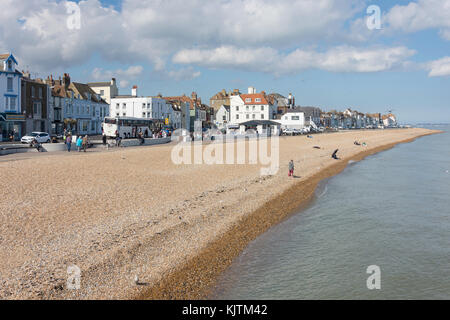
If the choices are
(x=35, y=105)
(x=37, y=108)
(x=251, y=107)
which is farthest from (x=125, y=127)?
(x=251, y=107)

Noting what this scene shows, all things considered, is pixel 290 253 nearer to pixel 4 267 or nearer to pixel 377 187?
pixel 4 267

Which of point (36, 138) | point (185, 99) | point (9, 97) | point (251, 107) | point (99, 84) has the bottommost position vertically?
point (36, 138)

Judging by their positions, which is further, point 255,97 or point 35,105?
point 255,97

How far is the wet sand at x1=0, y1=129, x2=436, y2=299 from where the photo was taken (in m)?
10.4

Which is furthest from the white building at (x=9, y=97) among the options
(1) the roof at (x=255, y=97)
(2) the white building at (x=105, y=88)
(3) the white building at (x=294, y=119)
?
(3) the white building at (x=294, y=119)

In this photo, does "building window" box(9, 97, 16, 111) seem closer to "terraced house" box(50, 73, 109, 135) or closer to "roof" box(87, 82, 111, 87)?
"terraced house" box(50, 73, 109, 135)

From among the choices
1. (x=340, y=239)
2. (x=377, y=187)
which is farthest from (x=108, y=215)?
(x=377, y=187)

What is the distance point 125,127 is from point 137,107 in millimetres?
35592

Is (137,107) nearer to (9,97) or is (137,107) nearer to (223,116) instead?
(223,116)

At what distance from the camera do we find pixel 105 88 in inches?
3615

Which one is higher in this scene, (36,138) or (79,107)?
(79,107)

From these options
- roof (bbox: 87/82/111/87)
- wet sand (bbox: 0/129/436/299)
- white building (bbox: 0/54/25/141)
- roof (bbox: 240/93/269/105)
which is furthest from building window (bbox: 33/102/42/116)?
roof (bbox: 240/93/269/105)
